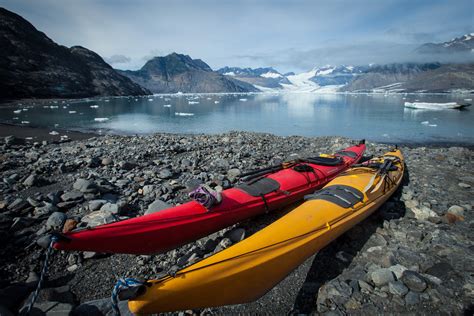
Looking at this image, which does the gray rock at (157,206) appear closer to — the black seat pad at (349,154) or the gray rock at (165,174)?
the gray rock at (165,174)

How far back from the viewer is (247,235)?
14.6ft

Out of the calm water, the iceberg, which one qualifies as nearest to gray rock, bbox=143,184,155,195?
the calm water

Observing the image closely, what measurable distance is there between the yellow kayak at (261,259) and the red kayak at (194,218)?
756mm

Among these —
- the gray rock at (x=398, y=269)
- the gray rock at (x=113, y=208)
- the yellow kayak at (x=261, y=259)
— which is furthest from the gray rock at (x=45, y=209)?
the gray rock at (x=398, y=269)

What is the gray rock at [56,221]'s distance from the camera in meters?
4.35

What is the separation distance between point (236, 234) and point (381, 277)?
222 cm

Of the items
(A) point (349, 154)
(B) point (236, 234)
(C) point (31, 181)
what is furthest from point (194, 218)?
(A) point (349, 154)

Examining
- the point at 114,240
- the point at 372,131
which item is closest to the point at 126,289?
the point at 114,240

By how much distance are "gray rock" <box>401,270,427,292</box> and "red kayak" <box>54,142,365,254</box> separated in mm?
2269

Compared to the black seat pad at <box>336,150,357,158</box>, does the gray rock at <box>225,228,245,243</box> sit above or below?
below

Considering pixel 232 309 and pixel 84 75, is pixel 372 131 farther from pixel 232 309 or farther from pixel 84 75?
pixel 84 75

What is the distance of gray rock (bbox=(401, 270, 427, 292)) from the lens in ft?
9.93

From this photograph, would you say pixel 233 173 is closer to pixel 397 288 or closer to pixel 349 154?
pixel 349 154

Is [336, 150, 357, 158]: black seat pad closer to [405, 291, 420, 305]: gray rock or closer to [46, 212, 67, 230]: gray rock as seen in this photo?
[405, 291, 420, 305]: gray rock
